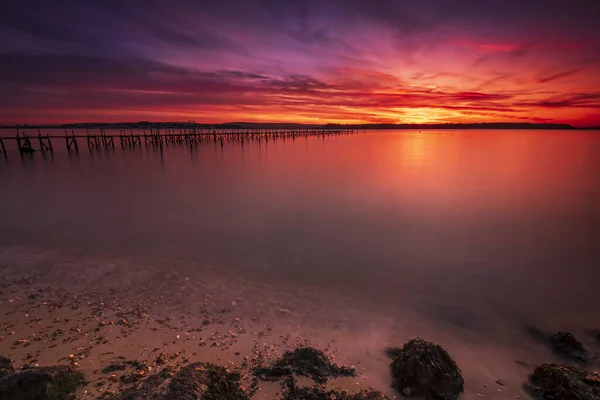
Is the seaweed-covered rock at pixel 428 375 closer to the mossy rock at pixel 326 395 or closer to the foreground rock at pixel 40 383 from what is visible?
the mossy rock at pixel 326 395

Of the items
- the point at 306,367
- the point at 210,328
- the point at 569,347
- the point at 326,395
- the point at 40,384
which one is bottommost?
the point at 569,347

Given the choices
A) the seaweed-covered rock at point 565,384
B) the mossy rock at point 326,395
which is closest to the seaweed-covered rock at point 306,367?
the mossy rock at point 326,395

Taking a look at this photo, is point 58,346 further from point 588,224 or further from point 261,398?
point 588,224

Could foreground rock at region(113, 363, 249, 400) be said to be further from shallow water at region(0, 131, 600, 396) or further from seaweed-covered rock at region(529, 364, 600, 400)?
seaweed-covered rock at region(529, 364, 600, 400)

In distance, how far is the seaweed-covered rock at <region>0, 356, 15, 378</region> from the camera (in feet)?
13.3

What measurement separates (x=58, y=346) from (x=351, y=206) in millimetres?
14088

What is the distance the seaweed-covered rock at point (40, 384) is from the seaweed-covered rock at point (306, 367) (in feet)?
8.33

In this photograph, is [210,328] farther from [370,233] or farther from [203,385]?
[370,233]

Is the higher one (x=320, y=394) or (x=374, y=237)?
(x=320, y=394)

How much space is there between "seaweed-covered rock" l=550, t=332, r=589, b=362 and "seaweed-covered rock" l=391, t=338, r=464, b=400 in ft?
9.67

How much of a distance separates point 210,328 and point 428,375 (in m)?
4.01

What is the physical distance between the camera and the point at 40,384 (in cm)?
364

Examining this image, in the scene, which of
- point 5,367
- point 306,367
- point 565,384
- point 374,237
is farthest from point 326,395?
point 374,237

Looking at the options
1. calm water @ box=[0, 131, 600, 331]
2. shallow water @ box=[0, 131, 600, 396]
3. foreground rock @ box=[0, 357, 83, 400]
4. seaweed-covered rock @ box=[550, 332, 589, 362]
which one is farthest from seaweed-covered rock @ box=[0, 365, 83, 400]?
seaweed-covered rock @ box=[550, 332, 589, 362]
